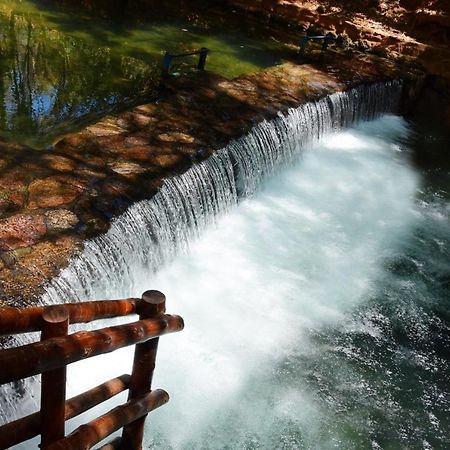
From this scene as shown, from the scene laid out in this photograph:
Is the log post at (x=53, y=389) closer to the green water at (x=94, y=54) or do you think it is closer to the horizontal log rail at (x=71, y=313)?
the horizontal log rail at (x=71, y=313)

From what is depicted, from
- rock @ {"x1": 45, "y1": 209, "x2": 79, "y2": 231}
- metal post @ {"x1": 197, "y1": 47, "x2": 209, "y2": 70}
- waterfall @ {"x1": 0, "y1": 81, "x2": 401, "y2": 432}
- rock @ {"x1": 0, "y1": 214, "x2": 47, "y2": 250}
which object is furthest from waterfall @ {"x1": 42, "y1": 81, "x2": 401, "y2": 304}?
metal post @ {"x1": 197, "y1": 47, "x2": 209, "y2": 70}

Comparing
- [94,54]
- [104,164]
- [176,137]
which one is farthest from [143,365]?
[94,54]

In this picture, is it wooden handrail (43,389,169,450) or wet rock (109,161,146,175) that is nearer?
wooden handrail (43,389,169,450)

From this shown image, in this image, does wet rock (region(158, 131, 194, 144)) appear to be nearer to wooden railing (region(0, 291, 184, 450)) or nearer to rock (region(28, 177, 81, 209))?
rock (region(28, 177, 81, 209))

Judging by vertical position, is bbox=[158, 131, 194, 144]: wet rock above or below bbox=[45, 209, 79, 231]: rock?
above

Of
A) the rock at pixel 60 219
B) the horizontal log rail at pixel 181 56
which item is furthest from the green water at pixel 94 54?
the rock at pixel 60 219

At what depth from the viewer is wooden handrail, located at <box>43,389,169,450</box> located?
2166 millimetres

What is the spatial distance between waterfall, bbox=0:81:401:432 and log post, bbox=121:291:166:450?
3.06ft

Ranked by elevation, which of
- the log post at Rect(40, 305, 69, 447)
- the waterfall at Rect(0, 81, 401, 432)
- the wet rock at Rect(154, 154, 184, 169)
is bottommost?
A: the waterfall at Rect(0, 81, 401, 432)

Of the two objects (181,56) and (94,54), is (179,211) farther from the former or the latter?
(94,54)

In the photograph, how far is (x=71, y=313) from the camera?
2.12 metres

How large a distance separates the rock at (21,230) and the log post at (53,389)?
6.95ft

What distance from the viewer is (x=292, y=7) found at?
1423 centimetres

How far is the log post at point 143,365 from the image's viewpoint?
8.53 ft
